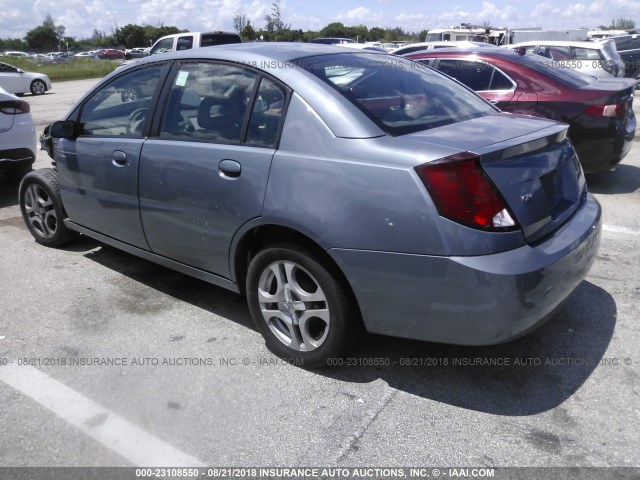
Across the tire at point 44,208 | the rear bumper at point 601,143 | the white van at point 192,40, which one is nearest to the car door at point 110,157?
the tire at point 44,208

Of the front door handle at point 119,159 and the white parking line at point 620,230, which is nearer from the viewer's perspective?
the front door handle at point 119,159

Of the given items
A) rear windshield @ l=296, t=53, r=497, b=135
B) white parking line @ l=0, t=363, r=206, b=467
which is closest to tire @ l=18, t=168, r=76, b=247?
white parking line @ l=0, t=363, r=206, b=467

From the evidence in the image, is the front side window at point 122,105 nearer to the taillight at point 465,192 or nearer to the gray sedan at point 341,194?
the gray sedan at point 341,194

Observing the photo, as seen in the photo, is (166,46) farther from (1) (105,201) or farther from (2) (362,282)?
(2) (362,282)

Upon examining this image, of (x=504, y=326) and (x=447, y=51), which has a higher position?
(x=447, y=51)

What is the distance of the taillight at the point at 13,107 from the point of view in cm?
650

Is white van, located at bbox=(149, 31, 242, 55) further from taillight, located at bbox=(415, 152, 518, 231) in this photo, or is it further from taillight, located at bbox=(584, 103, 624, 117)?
taillight, located at bbox=(415, 152, 518, 231)

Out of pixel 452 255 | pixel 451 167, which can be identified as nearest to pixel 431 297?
pixel 452 255

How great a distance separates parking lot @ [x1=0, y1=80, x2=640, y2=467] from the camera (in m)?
2.62

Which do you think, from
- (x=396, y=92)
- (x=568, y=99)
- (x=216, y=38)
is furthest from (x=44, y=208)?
(x=216, y=38)

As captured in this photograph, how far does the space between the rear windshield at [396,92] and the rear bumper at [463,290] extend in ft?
2.34

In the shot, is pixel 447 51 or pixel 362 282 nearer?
pixel 362 282

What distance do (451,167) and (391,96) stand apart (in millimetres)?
875

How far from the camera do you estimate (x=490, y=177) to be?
2.67 meters
